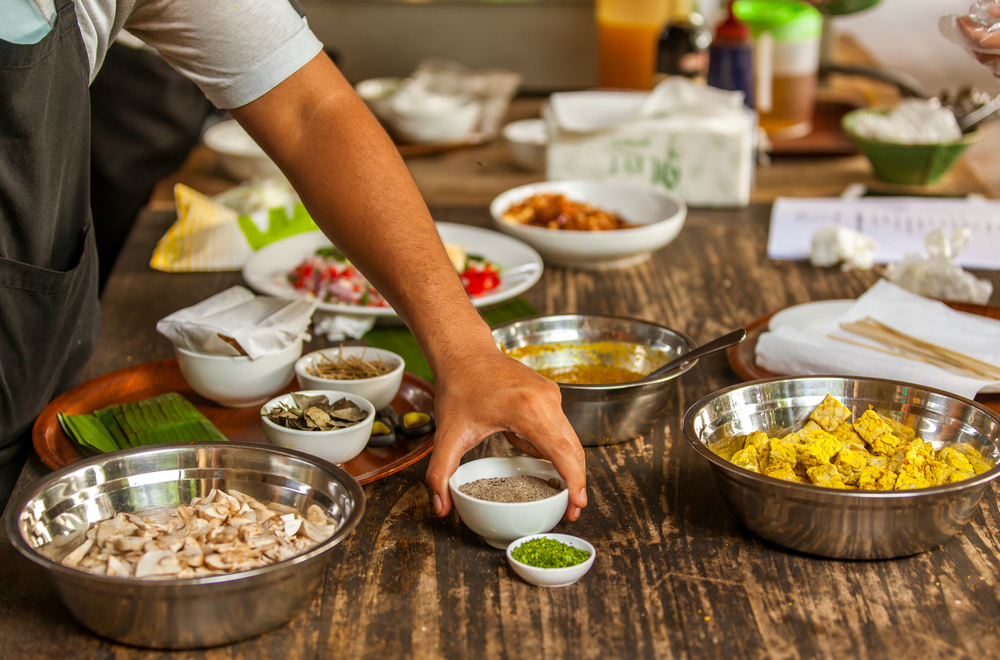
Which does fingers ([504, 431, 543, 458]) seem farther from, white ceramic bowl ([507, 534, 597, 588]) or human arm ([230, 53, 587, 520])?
white ceramic bowl ([507, 534, 597, 588])

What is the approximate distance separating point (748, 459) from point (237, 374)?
68cm

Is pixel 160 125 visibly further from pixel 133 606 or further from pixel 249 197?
pixel 133 606

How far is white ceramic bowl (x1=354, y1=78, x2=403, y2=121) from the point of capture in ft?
8.69

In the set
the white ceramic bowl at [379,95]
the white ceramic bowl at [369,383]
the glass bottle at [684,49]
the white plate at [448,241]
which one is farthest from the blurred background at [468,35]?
the white ceramic bowl at [369,383]

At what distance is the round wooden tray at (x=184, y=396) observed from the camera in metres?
1.10

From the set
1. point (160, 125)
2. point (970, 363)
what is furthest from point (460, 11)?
point (970, 363)

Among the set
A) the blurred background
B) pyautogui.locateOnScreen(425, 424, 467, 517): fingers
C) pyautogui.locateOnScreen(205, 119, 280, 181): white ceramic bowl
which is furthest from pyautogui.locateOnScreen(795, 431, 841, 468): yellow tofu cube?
the blurred background

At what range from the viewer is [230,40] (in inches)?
47.1

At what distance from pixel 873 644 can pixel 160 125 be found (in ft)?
7.68

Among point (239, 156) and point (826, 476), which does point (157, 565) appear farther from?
point (239, 156)

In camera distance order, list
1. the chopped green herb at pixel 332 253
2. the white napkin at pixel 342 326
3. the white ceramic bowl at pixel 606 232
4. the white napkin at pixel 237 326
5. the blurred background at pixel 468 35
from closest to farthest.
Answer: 1. the white napkin at pixel 237 326
2. the white napkin at pixel 342 326
3. the chopped green herb at pixel 332 253
4. the white ceramic bowl at pixel 606 232
5. the blurred background at pixel 468 35

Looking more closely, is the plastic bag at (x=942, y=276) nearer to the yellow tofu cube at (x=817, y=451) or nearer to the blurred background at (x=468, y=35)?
the yellow tofu cube at (x=817, y=451)

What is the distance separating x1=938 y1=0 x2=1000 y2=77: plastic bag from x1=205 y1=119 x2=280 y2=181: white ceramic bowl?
1.59m

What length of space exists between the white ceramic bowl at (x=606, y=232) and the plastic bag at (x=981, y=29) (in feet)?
2.32
